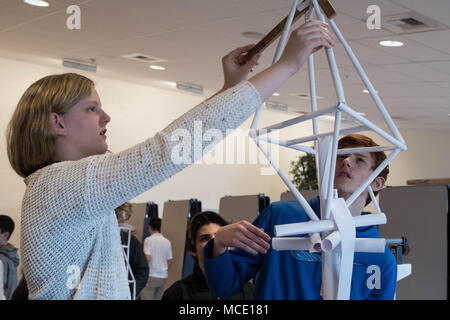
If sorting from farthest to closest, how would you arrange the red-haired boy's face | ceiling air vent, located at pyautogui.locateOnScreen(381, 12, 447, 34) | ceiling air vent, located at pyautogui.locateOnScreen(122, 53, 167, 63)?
ceiling air vent, located at pyautogui.locateOnScreen(122, 53, 167, 63) → ceiling air vent, located at pyautogui.locateOnScreen(381, 12, 447, 34) → the red-haired boy's face

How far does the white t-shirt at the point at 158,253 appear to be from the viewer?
23.7 feet

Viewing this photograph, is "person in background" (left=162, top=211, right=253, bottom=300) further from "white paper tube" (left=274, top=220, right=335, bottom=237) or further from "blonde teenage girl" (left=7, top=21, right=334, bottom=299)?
"white paper tube" (left=274, top=220, right=335, bottom=237)

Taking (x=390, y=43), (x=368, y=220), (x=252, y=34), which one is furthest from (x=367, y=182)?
(x=390, y=43)

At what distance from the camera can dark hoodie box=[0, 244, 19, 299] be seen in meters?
4.51

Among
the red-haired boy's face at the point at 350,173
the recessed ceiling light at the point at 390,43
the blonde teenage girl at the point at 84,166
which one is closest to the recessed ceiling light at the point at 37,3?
the recessed ceiling light at the point at 390,43

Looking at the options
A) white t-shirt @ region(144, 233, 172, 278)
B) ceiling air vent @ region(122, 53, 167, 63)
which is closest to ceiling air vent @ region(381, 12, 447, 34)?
ceiling air vent @ region(122, 53, 167, 63)

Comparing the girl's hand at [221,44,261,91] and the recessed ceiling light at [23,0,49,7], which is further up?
the recessed ceiling light at [23,0,49,7]

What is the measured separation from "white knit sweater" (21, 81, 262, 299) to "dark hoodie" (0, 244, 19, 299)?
380cm

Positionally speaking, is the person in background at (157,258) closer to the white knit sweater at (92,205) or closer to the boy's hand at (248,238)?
the boy's hand at (248,238)

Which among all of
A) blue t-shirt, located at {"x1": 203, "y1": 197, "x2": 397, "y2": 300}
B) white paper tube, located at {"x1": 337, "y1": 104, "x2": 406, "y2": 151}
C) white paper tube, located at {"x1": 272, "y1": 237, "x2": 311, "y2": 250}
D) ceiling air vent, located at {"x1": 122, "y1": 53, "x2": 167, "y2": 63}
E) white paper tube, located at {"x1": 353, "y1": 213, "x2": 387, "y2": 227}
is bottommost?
blue t-shirt, located at {"x1": 203, "y1": 197, "x2": 397, "y2": 300}

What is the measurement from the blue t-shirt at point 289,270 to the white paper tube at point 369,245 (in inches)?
24.7

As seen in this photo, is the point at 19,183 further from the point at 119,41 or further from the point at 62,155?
the point at 62,155

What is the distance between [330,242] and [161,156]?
11.0 inches

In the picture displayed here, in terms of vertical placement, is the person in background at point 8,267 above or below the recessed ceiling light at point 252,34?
below
